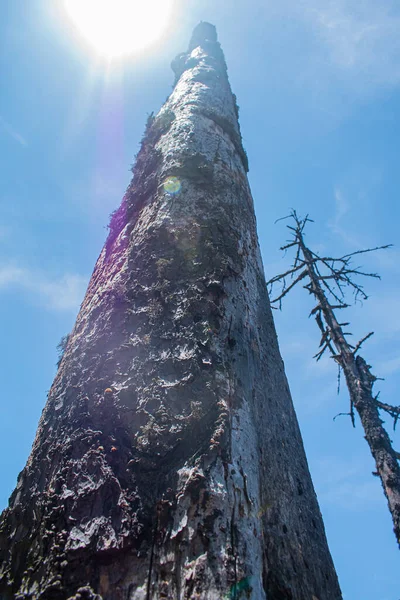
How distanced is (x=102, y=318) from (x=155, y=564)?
1098mm

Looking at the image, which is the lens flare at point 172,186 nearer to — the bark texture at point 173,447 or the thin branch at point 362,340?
the bark texture at point 173,447

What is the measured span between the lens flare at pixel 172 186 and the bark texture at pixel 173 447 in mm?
20

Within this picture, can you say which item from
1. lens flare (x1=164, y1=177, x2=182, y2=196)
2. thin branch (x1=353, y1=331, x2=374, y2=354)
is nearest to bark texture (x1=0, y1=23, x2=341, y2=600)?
lens flare (x1=164, y1=177, x2=182, y2=196)

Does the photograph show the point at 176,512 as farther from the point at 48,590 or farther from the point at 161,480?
the point at 48,590

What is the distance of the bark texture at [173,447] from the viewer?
3.84ft

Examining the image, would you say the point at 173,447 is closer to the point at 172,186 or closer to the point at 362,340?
the point at 172,186

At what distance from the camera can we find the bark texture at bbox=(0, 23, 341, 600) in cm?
117

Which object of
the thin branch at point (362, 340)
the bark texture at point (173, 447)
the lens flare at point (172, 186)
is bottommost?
the bark texture at point (173, 447)

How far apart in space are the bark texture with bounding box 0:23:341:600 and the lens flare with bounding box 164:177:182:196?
20 millimetres

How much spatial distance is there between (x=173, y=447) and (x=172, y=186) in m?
1.62

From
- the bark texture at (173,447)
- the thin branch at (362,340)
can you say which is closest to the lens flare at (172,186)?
the bark texture at (173,447)

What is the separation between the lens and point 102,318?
77.6 inches

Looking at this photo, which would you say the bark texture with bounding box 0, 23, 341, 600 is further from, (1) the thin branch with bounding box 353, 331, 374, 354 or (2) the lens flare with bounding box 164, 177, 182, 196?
(1) the thin branch with bounding box 353, 331, 374, 354

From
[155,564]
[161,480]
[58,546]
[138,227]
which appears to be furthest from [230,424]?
[138,227]
